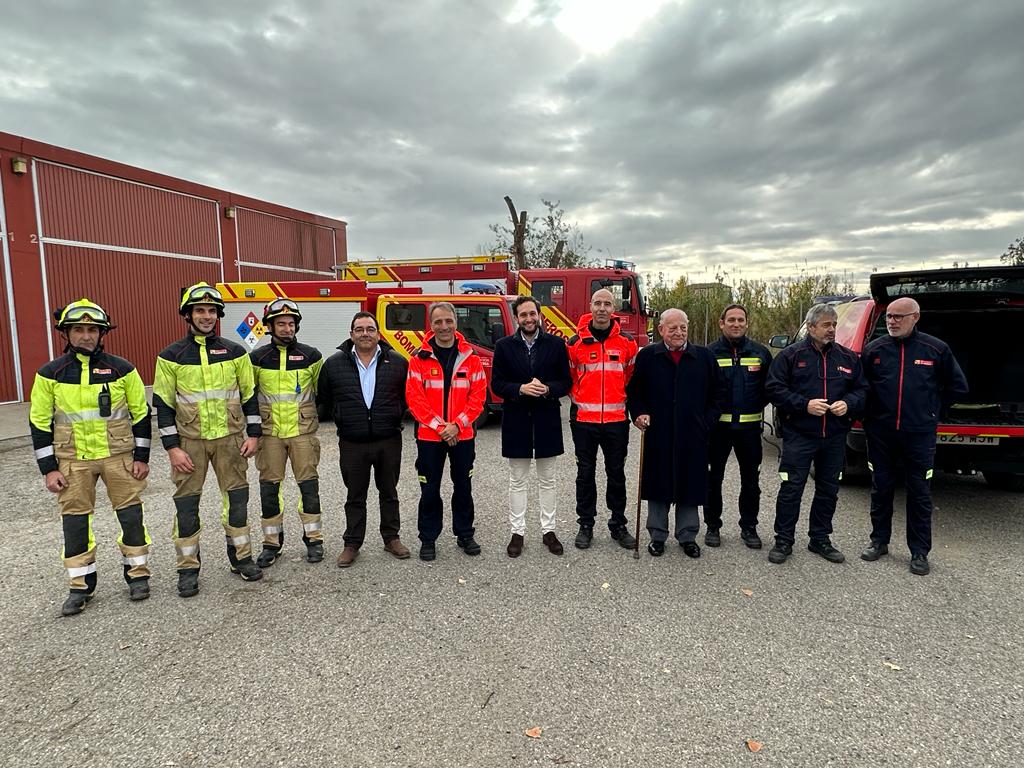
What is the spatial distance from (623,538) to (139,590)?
322 centimetres

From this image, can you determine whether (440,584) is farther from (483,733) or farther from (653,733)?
(653,733)

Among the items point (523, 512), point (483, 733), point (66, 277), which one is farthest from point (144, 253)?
point (483, 733)

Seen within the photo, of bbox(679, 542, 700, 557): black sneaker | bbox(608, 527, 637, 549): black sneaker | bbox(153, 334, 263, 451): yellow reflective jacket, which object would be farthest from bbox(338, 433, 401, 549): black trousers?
bbox(679, 542, 700, 557): black sneaker

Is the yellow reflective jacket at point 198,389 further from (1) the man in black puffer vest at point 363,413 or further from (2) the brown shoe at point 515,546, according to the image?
(2) the brown shoe at point 515,546

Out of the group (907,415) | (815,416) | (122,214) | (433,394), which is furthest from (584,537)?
(122,214)

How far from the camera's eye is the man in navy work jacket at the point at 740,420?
4.35 metres

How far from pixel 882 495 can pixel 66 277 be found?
1457cm

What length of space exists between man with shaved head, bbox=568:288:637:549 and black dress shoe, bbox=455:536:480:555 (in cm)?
75

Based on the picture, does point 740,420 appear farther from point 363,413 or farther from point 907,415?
point 363,413

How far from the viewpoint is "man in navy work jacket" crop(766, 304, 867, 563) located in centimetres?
414

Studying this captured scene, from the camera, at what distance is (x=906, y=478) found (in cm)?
414

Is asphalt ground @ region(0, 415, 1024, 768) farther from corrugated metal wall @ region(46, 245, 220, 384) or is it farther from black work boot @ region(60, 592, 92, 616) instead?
corrugated metal wall @ region(46, 245, 220, 384)

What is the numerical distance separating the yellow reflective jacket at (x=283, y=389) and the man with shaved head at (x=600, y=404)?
6.29ft

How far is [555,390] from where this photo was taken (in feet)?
14.0
